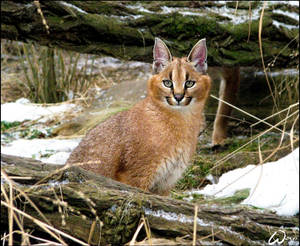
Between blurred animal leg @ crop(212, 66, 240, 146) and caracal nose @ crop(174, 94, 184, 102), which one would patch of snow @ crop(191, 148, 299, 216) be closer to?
caracal nose @ crop(174, 94, 184, 102)

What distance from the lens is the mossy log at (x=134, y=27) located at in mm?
4840

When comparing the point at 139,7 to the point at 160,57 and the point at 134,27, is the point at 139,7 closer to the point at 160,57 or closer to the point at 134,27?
the point at 134,27

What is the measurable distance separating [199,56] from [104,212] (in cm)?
107

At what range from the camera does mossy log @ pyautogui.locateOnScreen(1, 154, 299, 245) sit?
2.42m

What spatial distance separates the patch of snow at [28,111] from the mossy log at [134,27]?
3416mm

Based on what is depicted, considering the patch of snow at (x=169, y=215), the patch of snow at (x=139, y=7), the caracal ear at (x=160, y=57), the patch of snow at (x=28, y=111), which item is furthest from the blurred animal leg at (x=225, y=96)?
the patch of snow at (x=169, y=215)

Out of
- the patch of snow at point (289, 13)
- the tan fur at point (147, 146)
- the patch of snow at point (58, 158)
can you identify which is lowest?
the patch of snow at point (58, 158)

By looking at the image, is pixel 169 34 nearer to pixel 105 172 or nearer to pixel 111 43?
pixel 111 43

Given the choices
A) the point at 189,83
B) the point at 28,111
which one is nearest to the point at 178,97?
the point at 189,83

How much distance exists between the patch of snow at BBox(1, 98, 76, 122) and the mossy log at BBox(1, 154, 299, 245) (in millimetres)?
5631

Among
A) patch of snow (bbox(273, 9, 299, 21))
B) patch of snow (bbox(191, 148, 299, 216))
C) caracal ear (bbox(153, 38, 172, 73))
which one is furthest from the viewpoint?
patch of snow (bbox(273, 9, 299, 21))

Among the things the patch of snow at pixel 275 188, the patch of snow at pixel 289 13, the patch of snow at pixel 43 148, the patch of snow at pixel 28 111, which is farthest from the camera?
the patch of snow at pixel 28 111

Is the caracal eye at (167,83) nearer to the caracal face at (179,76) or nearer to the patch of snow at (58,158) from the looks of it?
the caracal face at (179,76)

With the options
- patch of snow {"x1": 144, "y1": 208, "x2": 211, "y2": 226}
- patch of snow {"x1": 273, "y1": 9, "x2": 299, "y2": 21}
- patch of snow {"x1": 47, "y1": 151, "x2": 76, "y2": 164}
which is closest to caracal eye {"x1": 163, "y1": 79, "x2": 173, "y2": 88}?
patch of snow {"x1": 144, "y1": 208, "x2": 211, "y2": 226}
